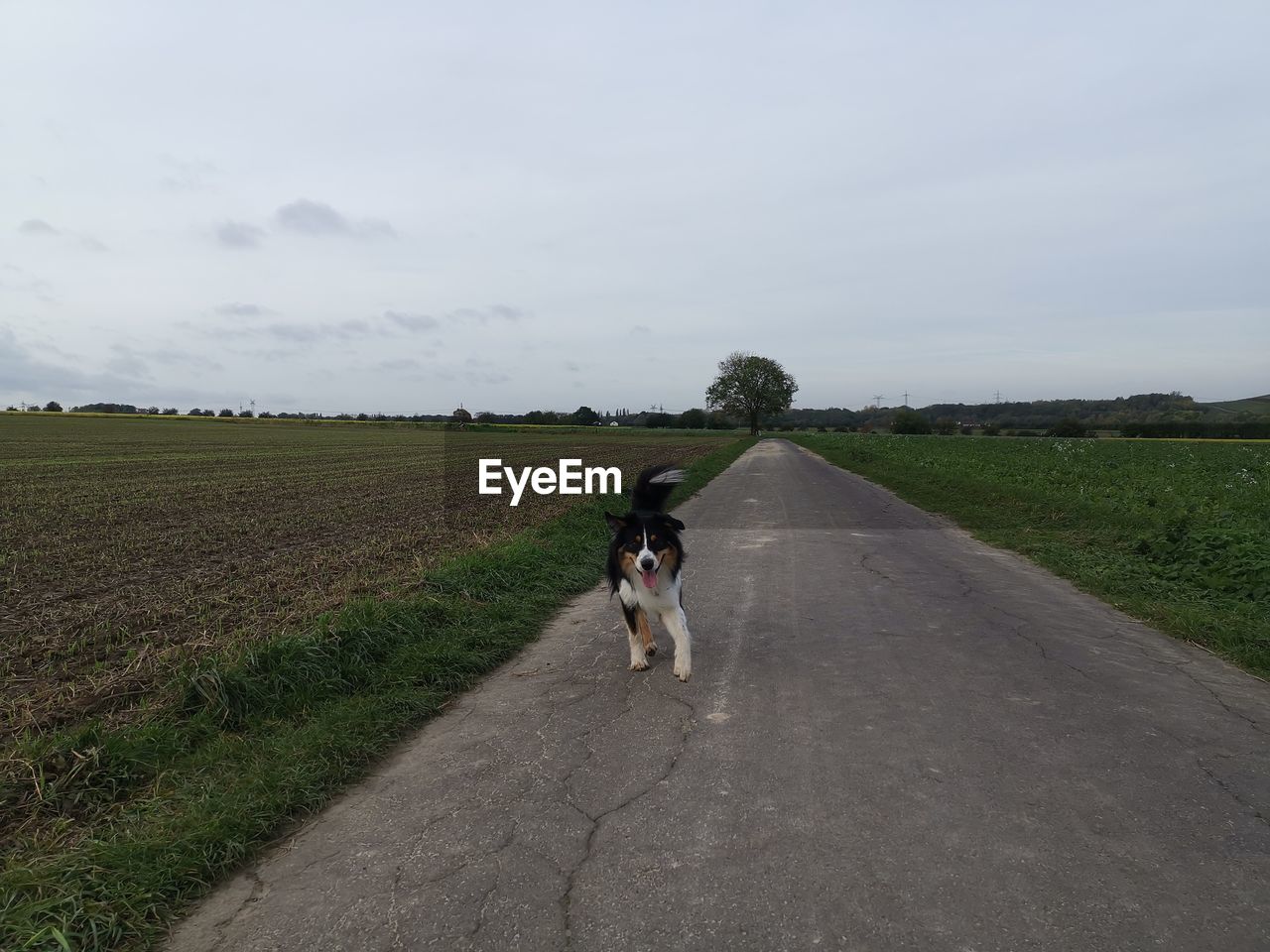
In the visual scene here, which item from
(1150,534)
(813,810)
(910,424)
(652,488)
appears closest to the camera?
(813,810)

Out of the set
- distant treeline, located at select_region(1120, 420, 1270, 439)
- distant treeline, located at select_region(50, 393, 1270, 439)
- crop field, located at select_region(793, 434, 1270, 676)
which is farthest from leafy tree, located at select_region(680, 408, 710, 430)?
crop field, located at select_region(793, 434, 1270, 676)

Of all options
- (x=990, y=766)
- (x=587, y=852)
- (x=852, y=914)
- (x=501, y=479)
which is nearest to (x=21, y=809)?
(x=587, y=852)

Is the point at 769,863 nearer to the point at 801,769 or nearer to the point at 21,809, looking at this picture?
the point at 801,769

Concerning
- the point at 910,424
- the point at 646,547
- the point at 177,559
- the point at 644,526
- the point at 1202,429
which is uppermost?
the point at 910,424

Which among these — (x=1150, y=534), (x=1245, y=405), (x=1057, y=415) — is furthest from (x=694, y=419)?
(x=1150, y=534)

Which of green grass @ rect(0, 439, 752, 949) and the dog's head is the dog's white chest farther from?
green grass @ rect(0, 439, 752, 949)

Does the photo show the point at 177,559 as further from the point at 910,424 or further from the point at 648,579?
the point at 910,424

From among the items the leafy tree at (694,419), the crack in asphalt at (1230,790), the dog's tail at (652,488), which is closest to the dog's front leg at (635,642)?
the dog's tail at (652,488)

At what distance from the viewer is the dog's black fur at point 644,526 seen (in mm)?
5008

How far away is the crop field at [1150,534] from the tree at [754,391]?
91545 mm

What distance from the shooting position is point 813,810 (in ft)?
10.2

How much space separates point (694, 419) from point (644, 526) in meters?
132

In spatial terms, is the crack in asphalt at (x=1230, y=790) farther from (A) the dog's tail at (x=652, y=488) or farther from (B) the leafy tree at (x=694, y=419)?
(B) the leafy tree at (x=694, y=419)

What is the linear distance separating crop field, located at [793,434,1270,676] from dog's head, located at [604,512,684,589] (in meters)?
4.59
